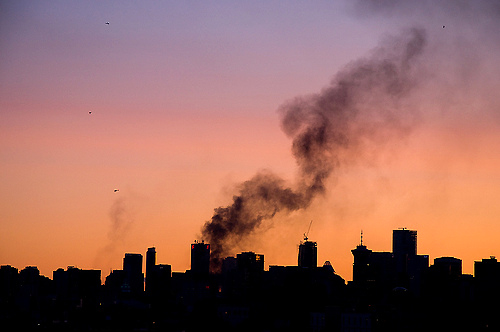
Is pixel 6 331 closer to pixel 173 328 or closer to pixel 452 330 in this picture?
pixel 173 328

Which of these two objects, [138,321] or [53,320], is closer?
[138,321]

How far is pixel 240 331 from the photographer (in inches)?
7795

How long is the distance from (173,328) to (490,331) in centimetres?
5725

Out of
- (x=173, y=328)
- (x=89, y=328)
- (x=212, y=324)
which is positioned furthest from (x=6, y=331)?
(x=212, y=324)

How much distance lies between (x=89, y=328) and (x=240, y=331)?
3125 centimetres

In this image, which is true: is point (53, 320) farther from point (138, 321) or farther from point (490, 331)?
point (490, 331)

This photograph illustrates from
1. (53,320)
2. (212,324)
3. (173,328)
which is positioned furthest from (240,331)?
(53,320)

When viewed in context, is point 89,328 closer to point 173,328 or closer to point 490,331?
point 173,328

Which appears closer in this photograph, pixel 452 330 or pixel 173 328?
pixel 173 328

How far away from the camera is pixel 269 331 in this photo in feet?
656

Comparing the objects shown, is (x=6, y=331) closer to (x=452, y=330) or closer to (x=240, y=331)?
(x=240, y=331)

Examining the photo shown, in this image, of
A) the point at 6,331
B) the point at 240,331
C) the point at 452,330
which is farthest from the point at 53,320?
the point at 452,330

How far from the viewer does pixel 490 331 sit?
198 meters

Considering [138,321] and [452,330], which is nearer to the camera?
[138,321]
